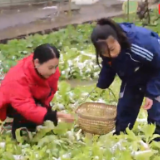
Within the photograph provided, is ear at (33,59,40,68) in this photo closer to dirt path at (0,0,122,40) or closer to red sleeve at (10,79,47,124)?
red sleeve at (10,79,47,124)

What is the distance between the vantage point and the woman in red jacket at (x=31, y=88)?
369cm

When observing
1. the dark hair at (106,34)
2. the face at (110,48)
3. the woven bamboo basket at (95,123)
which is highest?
the dark hair at (106,34)

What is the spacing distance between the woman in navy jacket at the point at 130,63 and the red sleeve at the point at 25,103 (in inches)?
24.4

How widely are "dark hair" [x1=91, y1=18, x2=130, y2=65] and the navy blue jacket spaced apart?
97 mm

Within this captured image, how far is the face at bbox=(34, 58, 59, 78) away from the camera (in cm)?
369

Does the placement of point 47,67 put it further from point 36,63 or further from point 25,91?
point 25,91

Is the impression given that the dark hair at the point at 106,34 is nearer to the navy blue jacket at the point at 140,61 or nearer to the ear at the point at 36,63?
the navy blue jacket at the point at 140,61

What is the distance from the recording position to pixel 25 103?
12.1ft

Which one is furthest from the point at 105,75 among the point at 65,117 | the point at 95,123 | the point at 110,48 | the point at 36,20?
the point at 36,20

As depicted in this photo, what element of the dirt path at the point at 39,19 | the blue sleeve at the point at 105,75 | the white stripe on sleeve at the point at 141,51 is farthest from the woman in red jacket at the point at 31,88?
the dirt path at the point at 39,19

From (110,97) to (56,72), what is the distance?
1.15 m

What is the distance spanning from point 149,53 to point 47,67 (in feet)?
2.52

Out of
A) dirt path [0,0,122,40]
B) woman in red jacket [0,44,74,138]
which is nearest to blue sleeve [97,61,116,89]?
woman in red jacket [0,44,74,138]

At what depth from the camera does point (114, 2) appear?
42.7ft
